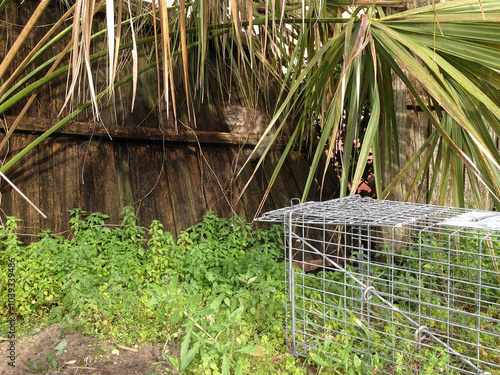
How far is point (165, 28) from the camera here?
47.6 inches

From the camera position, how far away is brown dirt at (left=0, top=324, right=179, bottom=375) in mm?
1575

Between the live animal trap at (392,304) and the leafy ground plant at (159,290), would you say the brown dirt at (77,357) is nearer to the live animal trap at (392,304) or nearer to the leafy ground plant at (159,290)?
the leafy ground plant at (159,290)

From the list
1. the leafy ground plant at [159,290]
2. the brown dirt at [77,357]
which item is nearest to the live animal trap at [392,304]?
the leafy ground plant at [159,290]

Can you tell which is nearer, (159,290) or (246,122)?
(159,290)

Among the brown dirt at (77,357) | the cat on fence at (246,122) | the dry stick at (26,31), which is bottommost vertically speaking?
the brown dirt at (77,357)

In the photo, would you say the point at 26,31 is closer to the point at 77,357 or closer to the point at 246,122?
the point at 77,357

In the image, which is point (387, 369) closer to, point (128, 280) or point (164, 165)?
point (128, 280)

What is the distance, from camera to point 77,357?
5.42 feet

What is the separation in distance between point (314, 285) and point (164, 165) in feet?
4.18

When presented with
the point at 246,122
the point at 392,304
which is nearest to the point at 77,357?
the point at 392,304

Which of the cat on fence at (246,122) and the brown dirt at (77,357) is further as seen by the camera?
the cat on fence at (246,122)

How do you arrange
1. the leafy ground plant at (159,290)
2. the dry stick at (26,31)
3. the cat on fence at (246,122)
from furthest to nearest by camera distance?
the cat on fence at (246,122)
the leafy ground plant at (159,290)
the dry stick at (26,31)

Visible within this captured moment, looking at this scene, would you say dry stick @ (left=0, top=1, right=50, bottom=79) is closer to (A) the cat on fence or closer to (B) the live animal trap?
(B) the live animal trap

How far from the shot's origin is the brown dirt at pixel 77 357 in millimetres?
1575
